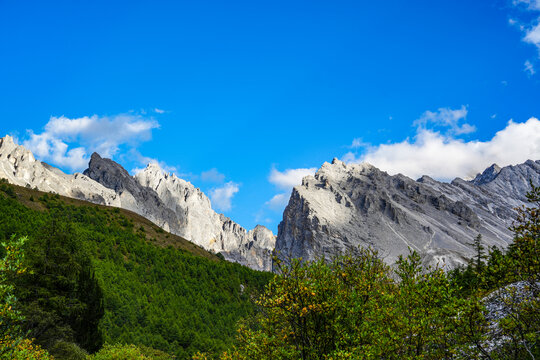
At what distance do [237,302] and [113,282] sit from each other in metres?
31.5

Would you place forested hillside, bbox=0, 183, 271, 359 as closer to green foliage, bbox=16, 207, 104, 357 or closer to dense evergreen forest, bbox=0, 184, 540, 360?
green foliage, bbox=16, 207, 104, 357

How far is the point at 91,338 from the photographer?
38.5 meters

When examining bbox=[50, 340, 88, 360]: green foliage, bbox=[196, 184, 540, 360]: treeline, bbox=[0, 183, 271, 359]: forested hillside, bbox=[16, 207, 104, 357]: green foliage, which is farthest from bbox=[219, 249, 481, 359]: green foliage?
bbox=[16, 207, 104, 357]: green foliage

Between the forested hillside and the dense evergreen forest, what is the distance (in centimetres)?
19

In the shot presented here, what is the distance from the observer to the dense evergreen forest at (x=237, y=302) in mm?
14938

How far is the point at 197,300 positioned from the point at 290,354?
6381 centimetres

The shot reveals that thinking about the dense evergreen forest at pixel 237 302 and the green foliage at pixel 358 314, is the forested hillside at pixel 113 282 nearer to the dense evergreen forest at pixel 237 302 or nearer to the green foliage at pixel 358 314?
the dense evergreen forest at pixel 237 302

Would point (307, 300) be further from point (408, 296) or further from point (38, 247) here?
point (38, 247)

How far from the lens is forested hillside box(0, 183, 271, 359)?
35031mm

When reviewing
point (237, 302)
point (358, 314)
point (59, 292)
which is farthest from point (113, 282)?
point (358, 314)

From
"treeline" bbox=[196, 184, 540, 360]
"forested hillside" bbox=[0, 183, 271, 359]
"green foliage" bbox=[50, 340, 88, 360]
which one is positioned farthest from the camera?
"forested hillside" bbox=[0, 183, 271, 359]

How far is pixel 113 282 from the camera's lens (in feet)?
211

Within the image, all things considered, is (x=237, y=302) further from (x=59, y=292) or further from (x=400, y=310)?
(x=400, y=310)

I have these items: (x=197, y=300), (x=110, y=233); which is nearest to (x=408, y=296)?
(x=197, y=300)
